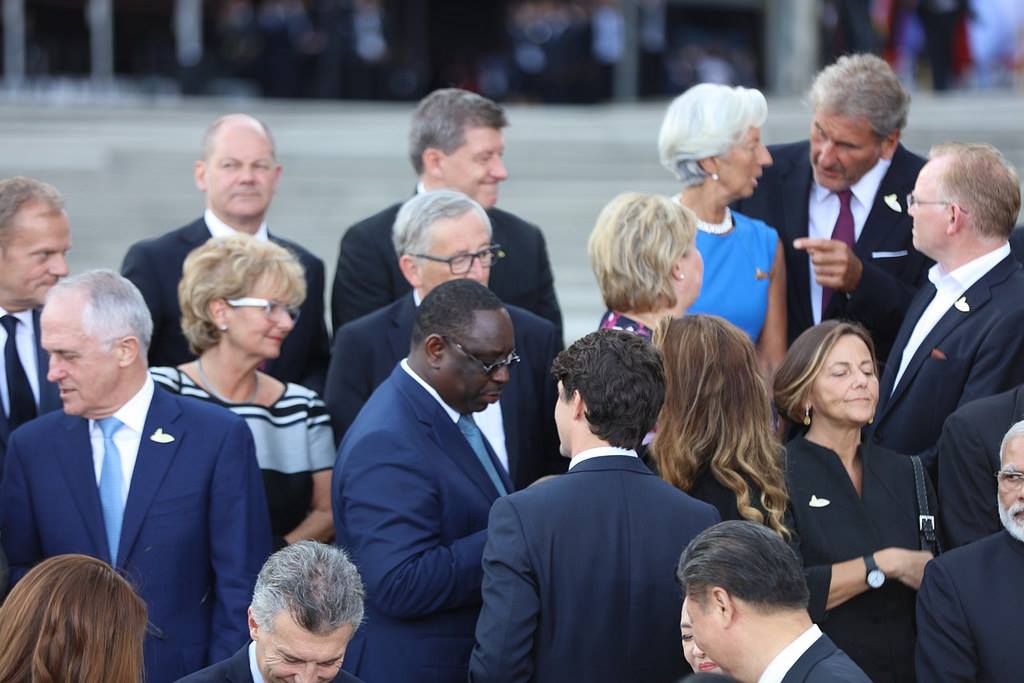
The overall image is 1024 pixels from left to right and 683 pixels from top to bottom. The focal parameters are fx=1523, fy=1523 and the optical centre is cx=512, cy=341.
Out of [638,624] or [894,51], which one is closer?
[638,624]

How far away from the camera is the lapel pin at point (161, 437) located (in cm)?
406

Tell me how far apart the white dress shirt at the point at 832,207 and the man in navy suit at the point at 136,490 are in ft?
8.08

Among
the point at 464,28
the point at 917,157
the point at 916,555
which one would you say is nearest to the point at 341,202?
the point at 917,157

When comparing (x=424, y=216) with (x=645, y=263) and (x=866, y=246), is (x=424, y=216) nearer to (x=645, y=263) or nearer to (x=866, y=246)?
(x=645, y=263)

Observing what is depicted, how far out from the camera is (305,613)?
3.22m

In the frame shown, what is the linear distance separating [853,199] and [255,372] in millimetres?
2308

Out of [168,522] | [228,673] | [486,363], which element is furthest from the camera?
[168,522]

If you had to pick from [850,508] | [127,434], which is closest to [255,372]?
[127,434]

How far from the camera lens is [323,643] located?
10.6ft

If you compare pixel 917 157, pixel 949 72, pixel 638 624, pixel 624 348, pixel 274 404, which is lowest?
pixel 638 624

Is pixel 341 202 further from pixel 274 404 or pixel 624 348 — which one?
pixel 624 348

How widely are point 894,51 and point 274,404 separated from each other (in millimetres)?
18857

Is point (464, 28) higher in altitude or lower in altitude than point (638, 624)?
higher

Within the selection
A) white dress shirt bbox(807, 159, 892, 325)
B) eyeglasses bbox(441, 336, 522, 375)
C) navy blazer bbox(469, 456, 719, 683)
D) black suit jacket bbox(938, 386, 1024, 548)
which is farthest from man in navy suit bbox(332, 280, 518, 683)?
white dress shirt bbox(807, 159, 892, 325)
